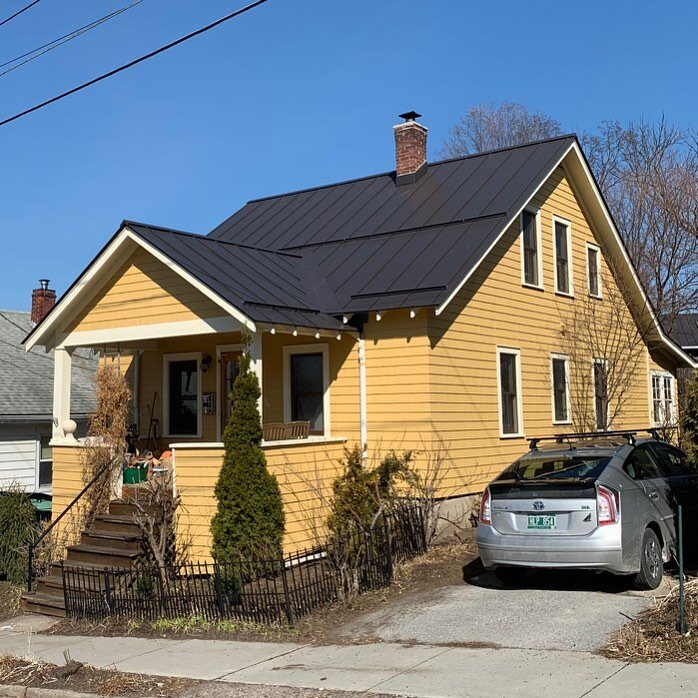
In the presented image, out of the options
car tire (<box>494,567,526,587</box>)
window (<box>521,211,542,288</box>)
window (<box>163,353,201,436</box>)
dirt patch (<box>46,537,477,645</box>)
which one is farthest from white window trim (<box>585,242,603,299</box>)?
car tire (<box>494,567,526,587</box>)

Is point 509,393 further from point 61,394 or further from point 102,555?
point 61,394

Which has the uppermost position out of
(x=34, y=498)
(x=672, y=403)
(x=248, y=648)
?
(x=672, y=403)

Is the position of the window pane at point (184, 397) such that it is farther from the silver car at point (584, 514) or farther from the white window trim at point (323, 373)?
the silver car at point (584, 514)

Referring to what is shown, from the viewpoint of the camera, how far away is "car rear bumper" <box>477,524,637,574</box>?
9.30 metres

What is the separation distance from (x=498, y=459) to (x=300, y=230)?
6962 millimetres

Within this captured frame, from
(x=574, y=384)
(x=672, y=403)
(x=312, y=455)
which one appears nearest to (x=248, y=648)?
(x=312, y=455)

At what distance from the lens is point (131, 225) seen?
13.8 meters

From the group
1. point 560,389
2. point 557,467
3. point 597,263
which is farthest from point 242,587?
point 597,263

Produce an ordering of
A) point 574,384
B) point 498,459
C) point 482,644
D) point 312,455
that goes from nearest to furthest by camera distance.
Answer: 1. point 482,644
2. point 312,455
3. point 498,459
4. point 574,384

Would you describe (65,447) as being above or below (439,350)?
below

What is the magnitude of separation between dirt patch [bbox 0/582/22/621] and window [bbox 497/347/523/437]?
879 centimetres

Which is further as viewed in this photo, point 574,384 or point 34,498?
point 574,384

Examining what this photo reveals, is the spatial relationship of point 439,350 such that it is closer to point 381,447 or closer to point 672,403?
point 381,447

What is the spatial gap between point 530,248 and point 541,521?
9.29m
